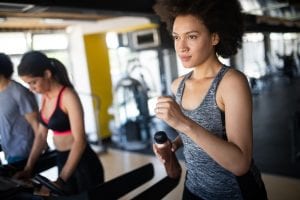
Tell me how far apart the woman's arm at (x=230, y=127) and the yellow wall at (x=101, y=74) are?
4618 millimetres

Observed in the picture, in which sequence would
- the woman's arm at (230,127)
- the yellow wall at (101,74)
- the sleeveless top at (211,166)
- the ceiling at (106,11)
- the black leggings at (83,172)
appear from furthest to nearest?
the yellow wall at (101,74)
the black leggings at (83,172)
the ceiling at (106,11)
the sleeveless top at (211,166)
the woman's arm at (230,127)

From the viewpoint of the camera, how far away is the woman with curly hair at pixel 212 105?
38.0 inches

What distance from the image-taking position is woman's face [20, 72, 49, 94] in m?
1.74

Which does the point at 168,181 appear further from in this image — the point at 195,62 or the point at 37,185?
the point at 195,62

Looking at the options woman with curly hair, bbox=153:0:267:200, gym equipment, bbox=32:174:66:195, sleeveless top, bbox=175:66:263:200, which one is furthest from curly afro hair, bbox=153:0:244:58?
gym equipment, bbox=32:174:66:195

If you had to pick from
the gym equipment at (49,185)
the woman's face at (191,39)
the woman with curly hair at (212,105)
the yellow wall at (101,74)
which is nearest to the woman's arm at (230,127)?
the woman with curly hair at (212,105)

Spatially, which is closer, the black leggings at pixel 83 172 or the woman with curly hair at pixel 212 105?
the woman with curly hair at pixel 212 105

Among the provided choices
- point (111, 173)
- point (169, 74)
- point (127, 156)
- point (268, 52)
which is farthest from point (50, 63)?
point (127, 156)

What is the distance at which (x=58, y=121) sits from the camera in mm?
1890

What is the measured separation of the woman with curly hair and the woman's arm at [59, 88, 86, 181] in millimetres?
769

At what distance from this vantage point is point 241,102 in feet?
3.24

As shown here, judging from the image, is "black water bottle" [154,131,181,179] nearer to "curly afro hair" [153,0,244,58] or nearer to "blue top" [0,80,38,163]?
"curly afro hair" [153,0,244,58]

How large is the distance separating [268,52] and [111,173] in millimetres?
2607

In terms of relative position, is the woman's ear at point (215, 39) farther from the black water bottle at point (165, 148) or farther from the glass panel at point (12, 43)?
the glass panel at point (12, 43)
